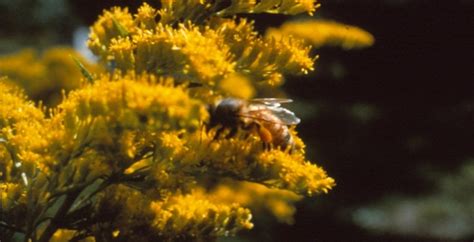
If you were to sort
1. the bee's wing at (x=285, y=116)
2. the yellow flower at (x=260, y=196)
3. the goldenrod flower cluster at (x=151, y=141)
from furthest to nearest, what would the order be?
the yellow flower at (x=260, y=196) < the bee's wing at (x=285, y=116) < the goldenrod flower cluster at (x=151, y=141)

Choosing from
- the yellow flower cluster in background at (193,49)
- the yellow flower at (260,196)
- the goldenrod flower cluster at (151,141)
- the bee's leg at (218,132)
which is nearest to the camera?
the goldenrod flower cluster at (151,141)

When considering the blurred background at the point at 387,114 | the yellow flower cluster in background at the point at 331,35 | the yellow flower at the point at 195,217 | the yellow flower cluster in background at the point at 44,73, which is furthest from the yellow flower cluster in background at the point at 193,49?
the blurred background at the point at 387,114

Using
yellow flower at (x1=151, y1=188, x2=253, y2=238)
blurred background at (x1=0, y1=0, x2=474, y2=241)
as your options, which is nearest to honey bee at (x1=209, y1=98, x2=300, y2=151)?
yellow flower at (x1=151, y1=188, x2=253, y2=238)

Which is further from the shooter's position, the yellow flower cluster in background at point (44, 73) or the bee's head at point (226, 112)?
the yellow flower cluster in background at point (44, 73)

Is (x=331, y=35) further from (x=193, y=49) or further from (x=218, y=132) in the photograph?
(x=193, y=49)

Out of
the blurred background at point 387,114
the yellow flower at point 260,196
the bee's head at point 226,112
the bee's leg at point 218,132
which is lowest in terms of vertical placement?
the bee's leg at point 218,132

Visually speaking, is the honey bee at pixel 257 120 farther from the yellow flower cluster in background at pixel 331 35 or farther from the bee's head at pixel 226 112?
the yellow flower cluster in background at pixel 331 35

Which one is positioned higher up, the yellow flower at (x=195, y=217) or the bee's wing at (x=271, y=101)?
the bee's wing at (x=271, y=101)

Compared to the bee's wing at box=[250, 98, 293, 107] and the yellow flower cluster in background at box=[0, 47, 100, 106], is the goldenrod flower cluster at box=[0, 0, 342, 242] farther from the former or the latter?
the yellow flower cluster in background at box=[0, 47, 100, 106]
